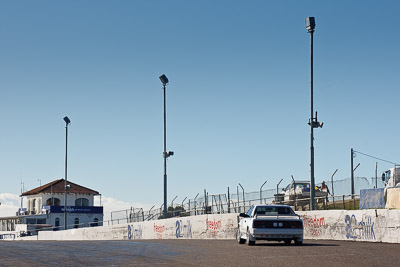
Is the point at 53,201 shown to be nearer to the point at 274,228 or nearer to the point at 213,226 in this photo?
the point at 213,226

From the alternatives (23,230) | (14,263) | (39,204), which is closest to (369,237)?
(14,263)

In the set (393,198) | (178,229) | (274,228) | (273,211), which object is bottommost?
(178,229)

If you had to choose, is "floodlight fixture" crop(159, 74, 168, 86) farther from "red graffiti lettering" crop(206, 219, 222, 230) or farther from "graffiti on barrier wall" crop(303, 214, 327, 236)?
"graffiti on barrier wall" crop(303, 214, 327, 236)

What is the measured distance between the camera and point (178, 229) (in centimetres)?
3566

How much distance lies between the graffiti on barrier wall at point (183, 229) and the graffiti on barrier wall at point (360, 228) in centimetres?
1207

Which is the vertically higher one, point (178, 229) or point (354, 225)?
point (354, 225)

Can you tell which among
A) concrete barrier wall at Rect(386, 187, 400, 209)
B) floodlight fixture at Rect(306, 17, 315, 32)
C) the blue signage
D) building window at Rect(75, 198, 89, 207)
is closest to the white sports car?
concrete barrier wall at Rect(386, 187, 400, 209)

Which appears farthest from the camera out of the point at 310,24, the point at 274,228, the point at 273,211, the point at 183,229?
the point at 183,229

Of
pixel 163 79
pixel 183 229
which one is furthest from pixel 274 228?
pixel 163 79

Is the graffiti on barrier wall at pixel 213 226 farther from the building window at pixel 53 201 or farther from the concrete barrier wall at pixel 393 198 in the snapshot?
the building window at pixel 53 201

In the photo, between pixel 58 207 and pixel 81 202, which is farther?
pixel 81 202

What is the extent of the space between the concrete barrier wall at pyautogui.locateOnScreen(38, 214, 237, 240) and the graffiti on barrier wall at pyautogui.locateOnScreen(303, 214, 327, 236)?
15.2 feet

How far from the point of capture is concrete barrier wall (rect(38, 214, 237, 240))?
30781 millimetres

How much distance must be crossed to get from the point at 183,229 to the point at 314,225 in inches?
424
